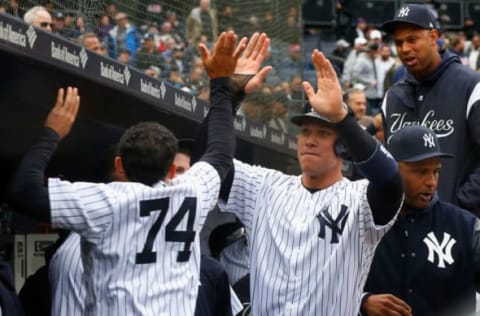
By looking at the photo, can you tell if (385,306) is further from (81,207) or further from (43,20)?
(43,20)

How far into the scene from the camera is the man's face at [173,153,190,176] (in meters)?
5.46

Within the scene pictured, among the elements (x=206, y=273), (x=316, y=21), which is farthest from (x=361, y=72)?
Answer: (x=206, y=273)

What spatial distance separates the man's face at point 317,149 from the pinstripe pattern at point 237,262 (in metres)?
1.57

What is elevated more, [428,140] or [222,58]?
[222,58]

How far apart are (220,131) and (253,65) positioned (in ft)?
1.33

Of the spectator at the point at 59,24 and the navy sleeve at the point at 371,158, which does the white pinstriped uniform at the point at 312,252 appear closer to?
the navy sleeve at the point at 371,158

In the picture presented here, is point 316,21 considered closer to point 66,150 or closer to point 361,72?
point 361,72

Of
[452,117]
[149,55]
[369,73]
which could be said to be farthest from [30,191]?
[369,73]

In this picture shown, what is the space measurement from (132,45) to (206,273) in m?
2.59

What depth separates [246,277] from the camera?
589 centimetres

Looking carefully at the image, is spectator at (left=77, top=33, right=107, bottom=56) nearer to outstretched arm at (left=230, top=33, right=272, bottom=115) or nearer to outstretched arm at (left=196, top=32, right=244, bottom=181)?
outstretched arm at (left=230, top=33, right=272, bottom=115)

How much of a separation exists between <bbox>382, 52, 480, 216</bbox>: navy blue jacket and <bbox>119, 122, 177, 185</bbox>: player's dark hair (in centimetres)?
156

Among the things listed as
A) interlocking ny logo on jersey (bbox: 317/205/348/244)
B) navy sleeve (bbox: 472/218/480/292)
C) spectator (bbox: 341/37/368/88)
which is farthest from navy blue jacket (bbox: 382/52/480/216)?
spectator (bbox: 341/37/368/88)

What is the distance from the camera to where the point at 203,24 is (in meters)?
7.82
